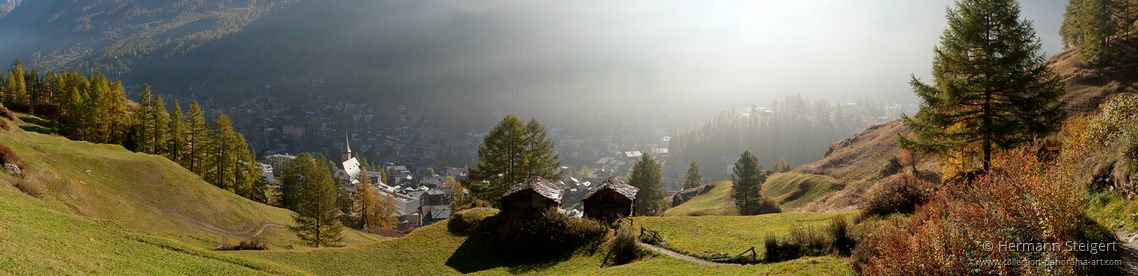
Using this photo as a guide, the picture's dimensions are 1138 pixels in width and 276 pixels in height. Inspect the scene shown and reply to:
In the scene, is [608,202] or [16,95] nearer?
[608,202]

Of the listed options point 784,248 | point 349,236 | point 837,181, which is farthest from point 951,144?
point 349,236

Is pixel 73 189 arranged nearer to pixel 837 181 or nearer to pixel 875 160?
pixel 837 181

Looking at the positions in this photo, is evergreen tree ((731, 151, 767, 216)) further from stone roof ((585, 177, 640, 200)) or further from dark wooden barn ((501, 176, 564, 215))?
dark wooden barn ((501, 176, 564, 215))

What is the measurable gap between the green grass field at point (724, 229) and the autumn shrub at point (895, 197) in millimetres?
2179

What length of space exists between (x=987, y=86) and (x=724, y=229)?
1503cm

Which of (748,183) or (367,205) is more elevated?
(748,183)

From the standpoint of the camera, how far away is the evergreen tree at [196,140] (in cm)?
5150

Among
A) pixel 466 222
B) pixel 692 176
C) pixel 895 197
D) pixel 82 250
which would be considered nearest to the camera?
pixel 82 250

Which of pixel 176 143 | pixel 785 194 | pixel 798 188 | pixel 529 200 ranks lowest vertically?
pixel 785 194

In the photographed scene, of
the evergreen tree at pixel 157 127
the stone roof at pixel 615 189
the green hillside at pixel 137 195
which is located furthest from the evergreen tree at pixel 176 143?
the stone roof at pixel 615 189

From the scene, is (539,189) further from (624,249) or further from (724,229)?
(724,229)

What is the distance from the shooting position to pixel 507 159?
44.9m

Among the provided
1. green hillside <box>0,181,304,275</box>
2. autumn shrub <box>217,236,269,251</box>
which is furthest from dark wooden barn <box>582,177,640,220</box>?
autumn shrub <box>217,236,269,251</box>

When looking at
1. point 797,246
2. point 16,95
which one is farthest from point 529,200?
point 16,95
